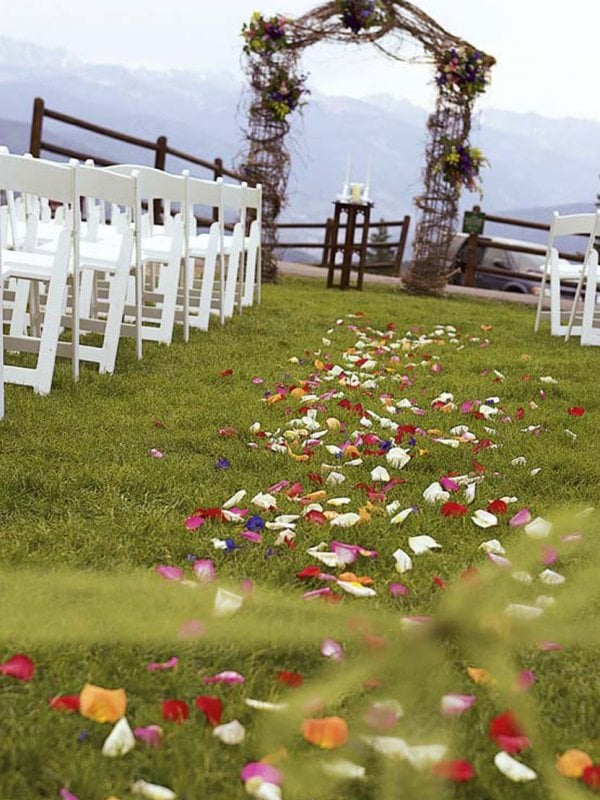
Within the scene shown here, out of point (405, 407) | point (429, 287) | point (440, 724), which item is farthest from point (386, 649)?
point (429, 287)

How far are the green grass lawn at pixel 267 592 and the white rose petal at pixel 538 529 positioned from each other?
0.12ft

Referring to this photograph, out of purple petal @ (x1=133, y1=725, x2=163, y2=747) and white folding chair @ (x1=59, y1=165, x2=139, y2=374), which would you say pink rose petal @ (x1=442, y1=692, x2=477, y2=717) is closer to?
purple petal @ (x1=133, y1=725, x2=163, y2=747)

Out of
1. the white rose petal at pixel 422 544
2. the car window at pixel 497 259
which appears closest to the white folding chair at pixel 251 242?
the white rose petal at pixel 422 544

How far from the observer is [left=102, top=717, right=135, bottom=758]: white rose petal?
4.68 ft

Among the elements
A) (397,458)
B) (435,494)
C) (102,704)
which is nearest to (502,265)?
(397,458)

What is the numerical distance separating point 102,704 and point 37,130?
8.43 meters

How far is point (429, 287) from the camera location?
10.4 m

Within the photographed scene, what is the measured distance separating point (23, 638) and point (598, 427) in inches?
107

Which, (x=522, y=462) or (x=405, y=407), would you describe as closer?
(x=522, y=462)

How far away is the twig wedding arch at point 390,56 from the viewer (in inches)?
388

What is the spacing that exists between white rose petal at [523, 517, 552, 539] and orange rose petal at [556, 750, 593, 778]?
1.02 m

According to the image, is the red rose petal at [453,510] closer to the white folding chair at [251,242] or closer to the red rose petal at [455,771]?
the red rose petal at [455,771]

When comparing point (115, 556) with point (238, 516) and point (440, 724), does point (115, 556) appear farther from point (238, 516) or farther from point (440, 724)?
point (440, 724)

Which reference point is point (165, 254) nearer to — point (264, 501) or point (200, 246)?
point (200, 246)
